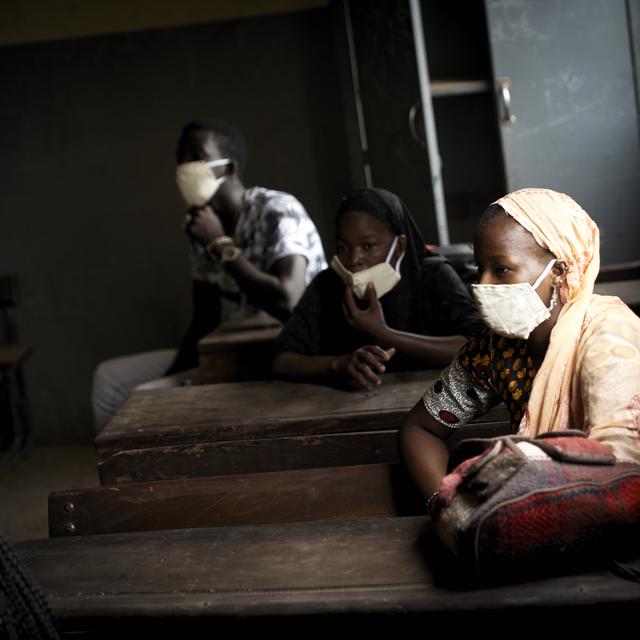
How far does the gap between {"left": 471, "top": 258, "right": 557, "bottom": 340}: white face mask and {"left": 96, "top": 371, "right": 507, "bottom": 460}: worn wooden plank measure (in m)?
0.56

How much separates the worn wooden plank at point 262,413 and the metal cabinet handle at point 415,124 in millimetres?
1587

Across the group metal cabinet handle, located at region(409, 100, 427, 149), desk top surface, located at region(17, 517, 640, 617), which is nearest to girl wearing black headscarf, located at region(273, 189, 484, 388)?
desk top surface, located at region(17, 517, 640, 617)

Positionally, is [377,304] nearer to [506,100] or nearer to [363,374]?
[363,374]

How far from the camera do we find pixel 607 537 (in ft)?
4.06

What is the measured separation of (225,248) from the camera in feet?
11.7

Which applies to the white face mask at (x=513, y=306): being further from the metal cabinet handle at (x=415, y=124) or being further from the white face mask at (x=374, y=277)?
the metal cabinet handle at (x=415, y=124)

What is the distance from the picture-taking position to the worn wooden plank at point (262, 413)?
7.36ft

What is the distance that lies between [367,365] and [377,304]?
255mm

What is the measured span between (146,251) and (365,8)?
6.46 ft

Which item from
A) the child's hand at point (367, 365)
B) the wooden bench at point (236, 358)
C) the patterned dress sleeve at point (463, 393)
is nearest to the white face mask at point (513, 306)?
the patterned dress sleeve at point (463, 393)

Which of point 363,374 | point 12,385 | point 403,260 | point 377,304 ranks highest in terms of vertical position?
point 403,260

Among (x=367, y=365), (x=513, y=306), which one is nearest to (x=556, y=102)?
(x=367, y=365)

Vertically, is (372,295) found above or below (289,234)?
below

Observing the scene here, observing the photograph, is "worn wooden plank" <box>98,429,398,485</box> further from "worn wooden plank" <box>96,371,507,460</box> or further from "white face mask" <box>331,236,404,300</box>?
"white face mask" <box>331,236,404,300</box>
